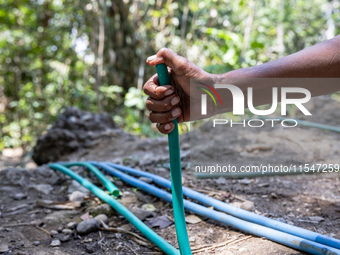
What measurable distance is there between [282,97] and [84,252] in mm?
989

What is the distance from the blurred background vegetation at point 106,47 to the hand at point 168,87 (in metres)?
2.92

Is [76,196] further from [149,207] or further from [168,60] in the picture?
[168,60]

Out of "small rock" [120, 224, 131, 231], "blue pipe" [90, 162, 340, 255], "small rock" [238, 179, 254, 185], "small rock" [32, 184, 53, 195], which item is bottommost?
"small rock" [120, 224, 131, 231]

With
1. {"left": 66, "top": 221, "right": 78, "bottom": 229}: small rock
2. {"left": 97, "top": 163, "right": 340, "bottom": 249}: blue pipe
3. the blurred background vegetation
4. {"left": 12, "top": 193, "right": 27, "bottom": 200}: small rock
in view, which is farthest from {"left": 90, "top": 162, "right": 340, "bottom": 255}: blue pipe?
the blurred background vegetation

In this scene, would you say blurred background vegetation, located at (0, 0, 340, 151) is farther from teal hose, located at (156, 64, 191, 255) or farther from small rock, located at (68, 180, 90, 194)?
teal hose, located at (156, 64, 191, 255)

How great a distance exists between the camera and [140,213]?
54.6 inches

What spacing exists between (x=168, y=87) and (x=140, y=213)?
0.73 meters

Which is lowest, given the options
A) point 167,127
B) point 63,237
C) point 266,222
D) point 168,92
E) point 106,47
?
point 63,237

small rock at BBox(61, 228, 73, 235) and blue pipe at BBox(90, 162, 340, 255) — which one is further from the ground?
blue pipe at BBox(90, 162, 340, 255)

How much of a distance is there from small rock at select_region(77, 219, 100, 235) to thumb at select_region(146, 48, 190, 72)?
0.80 m

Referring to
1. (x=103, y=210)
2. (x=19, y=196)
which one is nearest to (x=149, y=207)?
(x=103, y=210)

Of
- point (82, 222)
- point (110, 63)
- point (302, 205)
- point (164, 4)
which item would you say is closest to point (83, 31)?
point (110, 63)

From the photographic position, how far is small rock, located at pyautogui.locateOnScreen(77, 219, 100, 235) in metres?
1.28

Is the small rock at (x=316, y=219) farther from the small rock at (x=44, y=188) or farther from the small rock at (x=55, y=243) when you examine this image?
the small rock at (x=44, y=188)
